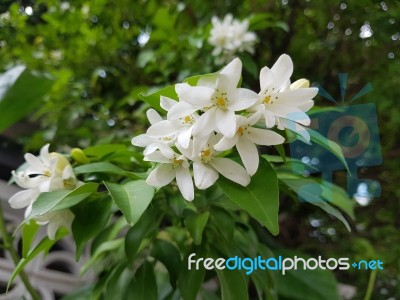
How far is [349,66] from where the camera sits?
0.92m

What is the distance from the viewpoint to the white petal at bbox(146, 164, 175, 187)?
0.40 m

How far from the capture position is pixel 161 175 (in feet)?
1.33

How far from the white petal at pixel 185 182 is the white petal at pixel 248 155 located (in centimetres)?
6

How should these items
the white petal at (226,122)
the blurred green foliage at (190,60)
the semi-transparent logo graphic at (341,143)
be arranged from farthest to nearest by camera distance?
the blurred green foliage at (190,60), the semi-transparent logo graphic at (341,143), the white petal at (226,122)

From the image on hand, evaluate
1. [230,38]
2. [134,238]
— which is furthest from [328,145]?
[230,38]

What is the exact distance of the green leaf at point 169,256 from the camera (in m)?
0.54

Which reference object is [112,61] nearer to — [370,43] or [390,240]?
[370,43]

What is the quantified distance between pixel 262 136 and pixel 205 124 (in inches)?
2.5

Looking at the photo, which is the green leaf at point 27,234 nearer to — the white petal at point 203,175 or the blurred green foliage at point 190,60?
the white petal at point 203,175

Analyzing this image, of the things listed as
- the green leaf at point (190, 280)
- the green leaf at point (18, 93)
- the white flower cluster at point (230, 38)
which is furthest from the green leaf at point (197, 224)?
the white flower cluster at point (230, 38)

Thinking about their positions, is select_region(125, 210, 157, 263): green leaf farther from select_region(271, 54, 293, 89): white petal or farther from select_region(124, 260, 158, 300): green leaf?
select_region(271, 54, 293, 89): white petal

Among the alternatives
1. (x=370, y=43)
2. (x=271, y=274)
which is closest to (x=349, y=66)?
(x=370, y=43)

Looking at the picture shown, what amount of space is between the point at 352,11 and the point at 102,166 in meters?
0.65

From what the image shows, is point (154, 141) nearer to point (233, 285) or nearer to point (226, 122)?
point (226, 122)
